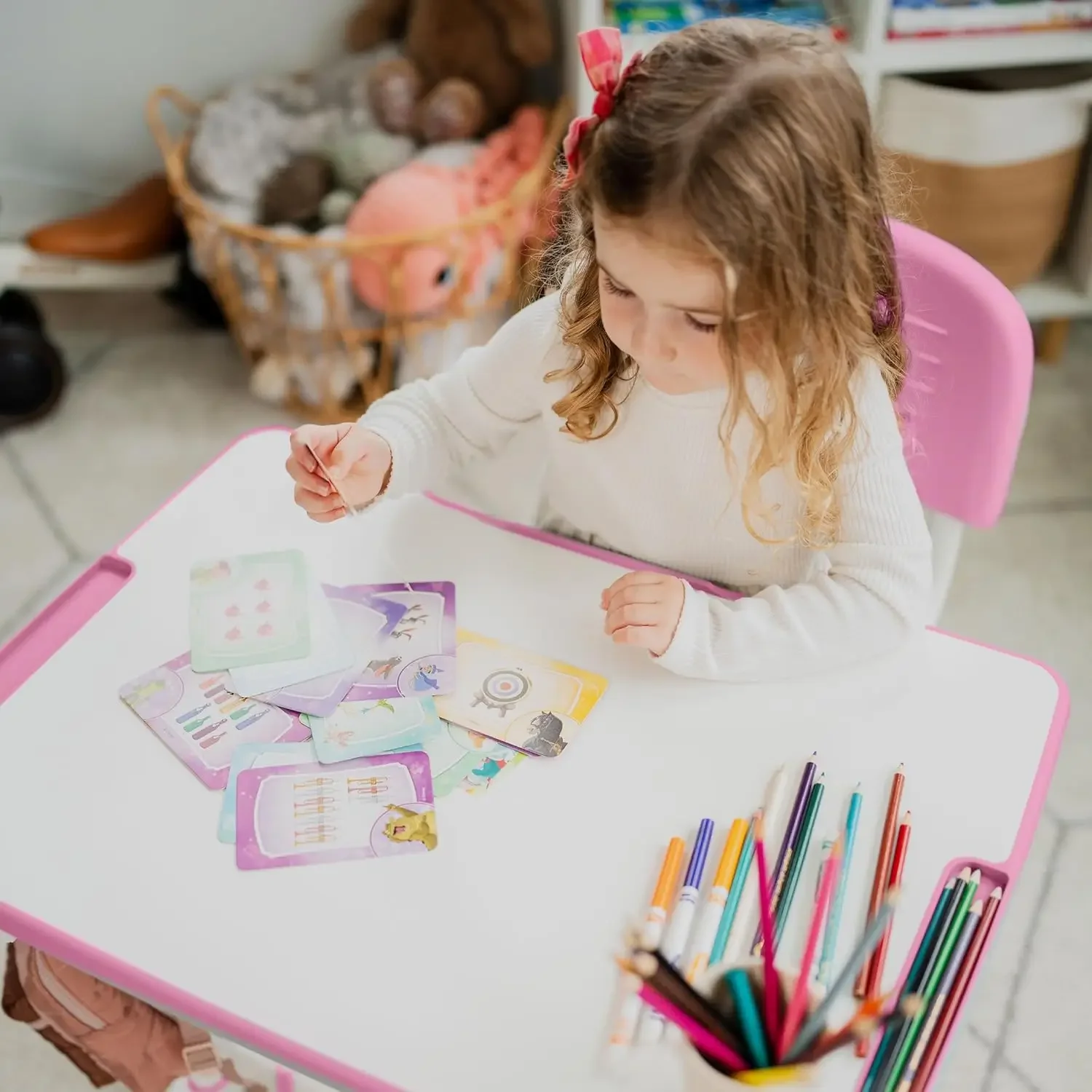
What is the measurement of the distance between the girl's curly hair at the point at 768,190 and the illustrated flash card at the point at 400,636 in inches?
9.9

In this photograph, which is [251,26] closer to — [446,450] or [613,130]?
[446,450]

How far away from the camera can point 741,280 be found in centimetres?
70

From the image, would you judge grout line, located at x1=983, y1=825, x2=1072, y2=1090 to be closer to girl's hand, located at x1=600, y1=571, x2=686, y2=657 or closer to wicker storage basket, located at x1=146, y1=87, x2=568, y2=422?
girl's hand, located at x1=600, y1=571, x2=686, y2=657

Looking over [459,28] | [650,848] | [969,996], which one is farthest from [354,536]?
[459,28]

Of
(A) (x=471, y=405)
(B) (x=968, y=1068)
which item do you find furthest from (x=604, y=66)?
(B) (x=968, y=1068)

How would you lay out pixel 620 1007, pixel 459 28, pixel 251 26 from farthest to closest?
pixel 251 26, pixel 459 28, pixel 620 1007

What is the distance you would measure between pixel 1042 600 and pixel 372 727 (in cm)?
120

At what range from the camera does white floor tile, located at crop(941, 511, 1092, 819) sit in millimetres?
1521

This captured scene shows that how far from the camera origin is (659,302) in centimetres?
73

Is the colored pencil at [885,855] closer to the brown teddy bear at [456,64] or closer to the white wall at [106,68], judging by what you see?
the brown teddy bear at [456,64]

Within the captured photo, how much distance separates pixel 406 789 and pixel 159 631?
233mm

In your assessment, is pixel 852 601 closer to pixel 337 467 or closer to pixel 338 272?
pixel 337 467

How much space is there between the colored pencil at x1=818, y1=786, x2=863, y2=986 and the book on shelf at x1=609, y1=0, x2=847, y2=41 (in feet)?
4.36

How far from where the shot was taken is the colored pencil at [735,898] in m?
0.66
